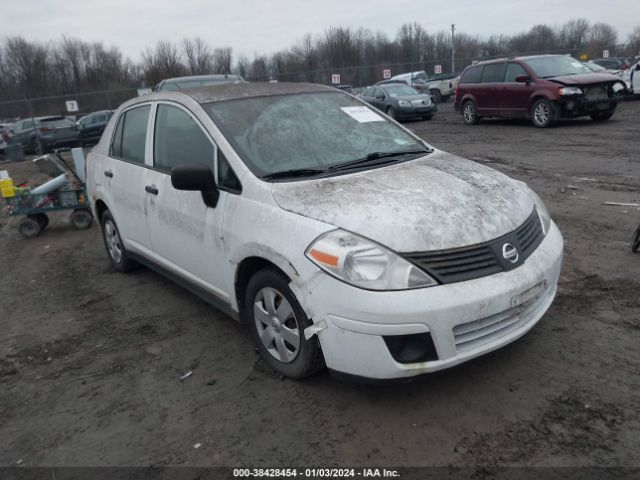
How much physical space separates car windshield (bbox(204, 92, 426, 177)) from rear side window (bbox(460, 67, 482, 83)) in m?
12.4

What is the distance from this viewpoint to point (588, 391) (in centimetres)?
296

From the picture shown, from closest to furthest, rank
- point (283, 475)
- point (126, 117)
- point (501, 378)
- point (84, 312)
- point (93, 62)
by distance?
point (283, 475), point (501, 378), point (84, 312), point (126, 117), point (93, 62)

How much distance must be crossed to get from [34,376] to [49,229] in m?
5.23

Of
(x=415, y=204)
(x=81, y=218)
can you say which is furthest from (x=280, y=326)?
(x=81, y=218)

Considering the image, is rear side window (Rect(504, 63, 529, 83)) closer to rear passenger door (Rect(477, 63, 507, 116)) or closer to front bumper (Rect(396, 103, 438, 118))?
rear passenger door (Rect(477, 63, 507, 116))

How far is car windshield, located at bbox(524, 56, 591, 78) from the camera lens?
44.6ft

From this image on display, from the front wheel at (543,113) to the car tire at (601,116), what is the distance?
1228mm

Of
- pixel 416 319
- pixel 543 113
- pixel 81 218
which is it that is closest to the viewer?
pixel 416 319

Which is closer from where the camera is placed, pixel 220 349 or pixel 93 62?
pixel 220 349

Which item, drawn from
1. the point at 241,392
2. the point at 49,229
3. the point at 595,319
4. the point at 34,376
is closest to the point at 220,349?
the point at 241,392

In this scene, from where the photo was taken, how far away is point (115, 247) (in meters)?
5.72

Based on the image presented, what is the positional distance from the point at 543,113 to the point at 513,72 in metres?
1.54

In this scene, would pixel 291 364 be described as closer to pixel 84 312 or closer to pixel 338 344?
pixel 338 344

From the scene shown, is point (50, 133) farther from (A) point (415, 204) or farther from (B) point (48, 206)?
(A) point (415, 204)
